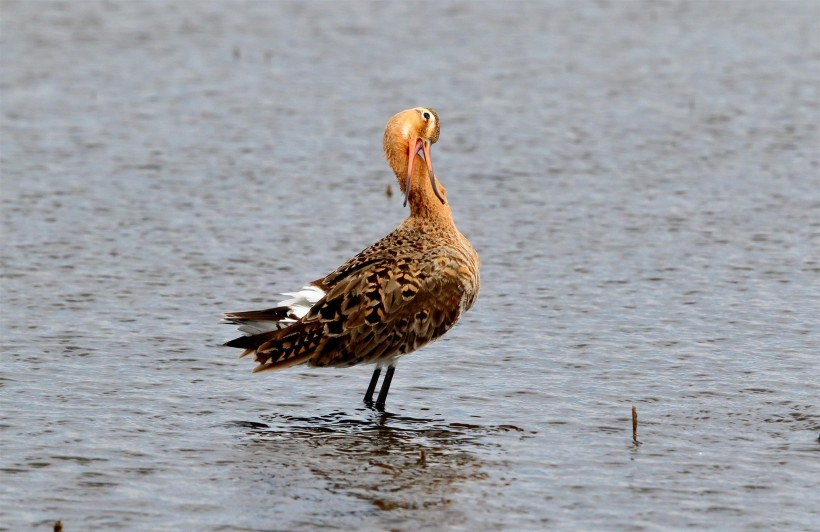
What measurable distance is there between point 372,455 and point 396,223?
564cm

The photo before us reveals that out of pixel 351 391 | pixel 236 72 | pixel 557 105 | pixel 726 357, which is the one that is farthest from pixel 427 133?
pixel 236 72

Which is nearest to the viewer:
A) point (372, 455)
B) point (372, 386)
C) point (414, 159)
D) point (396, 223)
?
point (372, 455)

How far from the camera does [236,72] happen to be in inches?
790

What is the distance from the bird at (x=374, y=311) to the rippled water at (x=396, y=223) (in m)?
0.41

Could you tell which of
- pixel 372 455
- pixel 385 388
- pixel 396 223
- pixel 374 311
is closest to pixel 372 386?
pixel 385 388

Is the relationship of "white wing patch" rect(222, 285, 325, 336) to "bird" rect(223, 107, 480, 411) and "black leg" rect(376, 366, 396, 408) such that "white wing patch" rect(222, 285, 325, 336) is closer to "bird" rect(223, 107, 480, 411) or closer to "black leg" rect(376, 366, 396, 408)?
"bird" rect(223, 107, 480, 411)

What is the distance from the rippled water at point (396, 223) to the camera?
8.14 metres

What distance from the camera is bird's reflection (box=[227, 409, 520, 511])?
801 centimetres

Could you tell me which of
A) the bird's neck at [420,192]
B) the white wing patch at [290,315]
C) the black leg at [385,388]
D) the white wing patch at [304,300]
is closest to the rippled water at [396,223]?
the black leg at [385,388]

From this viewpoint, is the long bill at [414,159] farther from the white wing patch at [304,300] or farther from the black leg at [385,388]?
the black leg at [385,388]

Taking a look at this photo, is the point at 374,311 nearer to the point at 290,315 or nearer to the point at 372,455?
the point at 290,315

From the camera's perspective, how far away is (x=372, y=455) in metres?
8.62

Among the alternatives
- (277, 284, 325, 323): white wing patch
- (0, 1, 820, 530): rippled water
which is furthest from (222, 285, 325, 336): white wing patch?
(0, 1, 820, 530): rippled water

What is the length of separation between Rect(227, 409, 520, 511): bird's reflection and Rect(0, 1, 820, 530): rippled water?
2 centimetres
